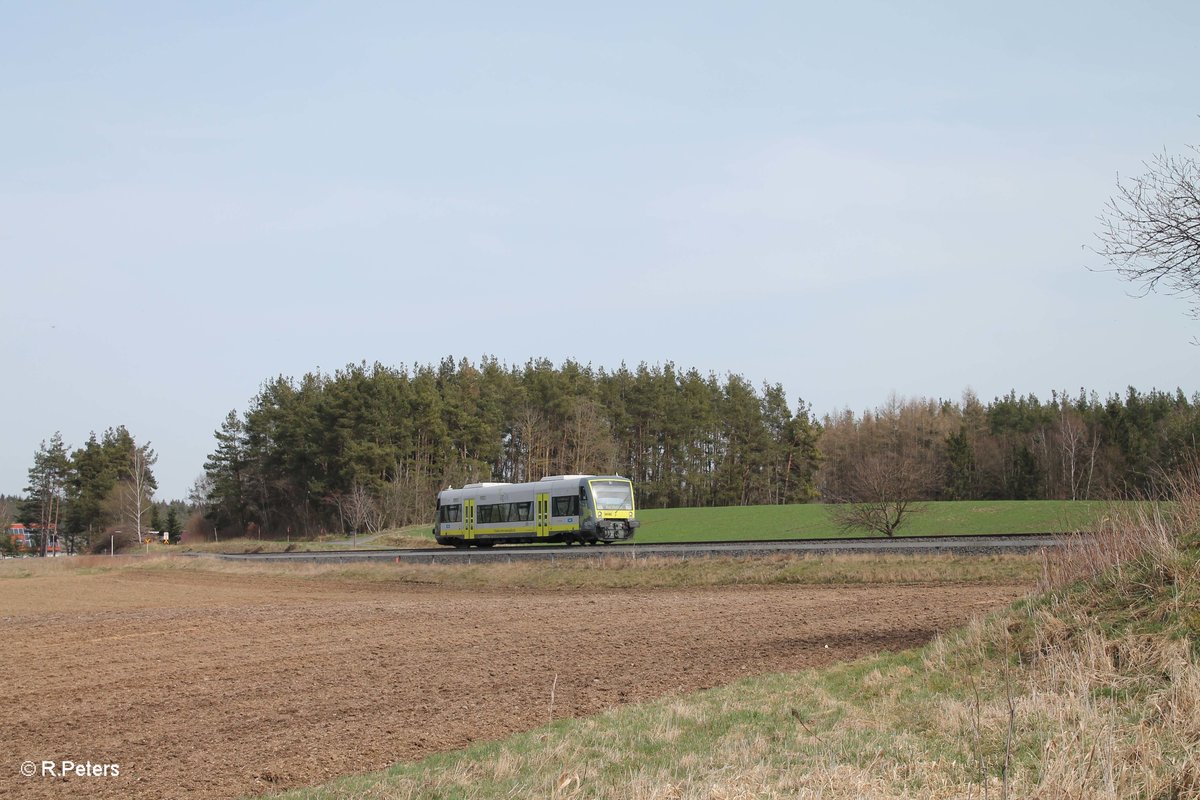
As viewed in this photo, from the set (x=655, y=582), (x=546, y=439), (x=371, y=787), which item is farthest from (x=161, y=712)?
(x=546, y=439)

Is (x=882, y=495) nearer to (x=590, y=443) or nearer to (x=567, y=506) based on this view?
(x=567, y=506)

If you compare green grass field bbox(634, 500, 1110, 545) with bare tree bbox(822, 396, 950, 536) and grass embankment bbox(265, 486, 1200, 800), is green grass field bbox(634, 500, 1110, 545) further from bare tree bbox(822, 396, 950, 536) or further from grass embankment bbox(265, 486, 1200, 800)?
grass embankment bbox(265, 486, 1200, 800)

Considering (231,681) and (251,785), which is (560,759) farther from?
(231,681)

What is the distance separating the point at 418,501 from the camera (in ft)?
268

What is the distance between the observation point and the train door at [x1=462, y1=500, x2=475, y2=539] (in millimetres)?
51656

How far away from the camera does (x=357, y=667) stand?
1498 centimetres

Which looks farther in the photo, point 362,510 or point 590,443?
point 590,443

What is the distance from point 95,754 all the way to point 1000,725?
8419 millimetres

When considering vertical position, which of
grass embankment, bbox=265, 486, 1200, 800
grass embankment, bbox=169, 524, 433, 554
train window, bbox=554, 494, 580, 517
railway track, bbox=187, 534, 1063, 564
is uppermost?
train window, bbox=554, 494, 580, 517

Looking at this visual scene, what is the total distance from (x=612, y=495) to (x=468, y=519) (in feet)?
33.9

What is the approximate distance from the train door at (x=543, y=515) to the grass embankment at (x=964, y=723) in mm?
34276

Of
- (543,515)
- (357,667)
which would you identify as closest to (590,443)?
(543,515)

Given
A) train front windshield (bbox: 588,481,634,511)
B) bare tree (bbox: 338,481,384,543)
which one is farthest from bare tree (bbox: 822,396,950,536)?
bare tree (bbox: 338,481,384,543)

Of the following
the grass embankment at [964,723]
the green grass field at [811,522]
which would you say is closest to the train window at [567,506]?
the green grass field at [811,522]
